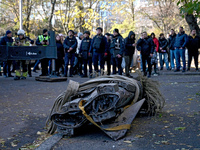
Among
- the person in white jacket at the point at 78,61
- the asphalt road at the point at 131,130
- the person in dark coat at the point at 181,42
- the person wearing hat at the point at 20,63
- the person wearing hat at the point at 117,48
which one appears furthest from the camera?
the person in dark coat at the point at 181,42

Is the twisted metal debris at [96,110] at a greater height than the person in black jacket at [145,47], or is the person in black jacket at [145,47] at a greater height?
the person in black jacket at [145,47]

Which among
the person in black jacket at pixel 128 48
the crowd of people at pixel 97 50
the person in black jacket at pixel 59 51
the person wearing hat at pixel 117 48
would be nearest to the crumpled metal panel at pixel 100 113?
the crowd of people at pixel 97 50

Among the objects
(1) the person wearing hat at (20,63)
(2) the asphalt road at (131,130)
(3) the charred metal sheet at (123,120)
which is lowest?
(2) the asphalt road at (131,130)

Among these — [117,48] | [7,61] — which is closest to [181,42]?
[117,48]

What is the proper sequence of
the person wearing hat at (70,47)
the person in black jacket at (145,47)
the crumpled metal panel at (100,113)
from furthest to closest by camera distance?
the person wearing hat at (70,47), the person in black jacket at (145,47), the crumpled metal panel at (100,113)

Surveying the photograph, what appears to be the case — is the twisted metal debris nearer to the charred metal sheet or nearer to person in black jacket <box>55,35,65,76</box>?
the charred metal sheet

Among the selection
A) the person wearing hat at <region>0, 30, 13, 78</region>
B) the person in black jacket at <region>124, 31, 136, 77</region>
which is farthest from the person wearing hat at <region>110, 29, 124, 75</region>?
the person wearing hat at <region>0, 30, 13, 78</region>

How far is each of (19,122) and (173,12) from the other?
40.8m

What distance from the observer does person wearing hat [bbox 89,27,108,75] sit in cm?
1496

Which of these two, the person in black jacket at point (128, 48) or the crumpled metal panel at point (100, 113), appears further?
the person in black jacket at point (128, 48)

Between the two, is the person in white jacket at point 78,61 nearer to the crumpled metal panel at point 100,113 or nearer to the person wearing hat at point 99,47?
the person wearing hat at point 99,47

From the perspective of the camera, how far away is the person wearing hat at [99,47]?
49.1ft

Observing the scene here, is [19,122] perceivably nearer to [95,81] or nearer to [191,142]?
[95,81]

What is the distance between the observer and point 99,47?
48.9 feet
